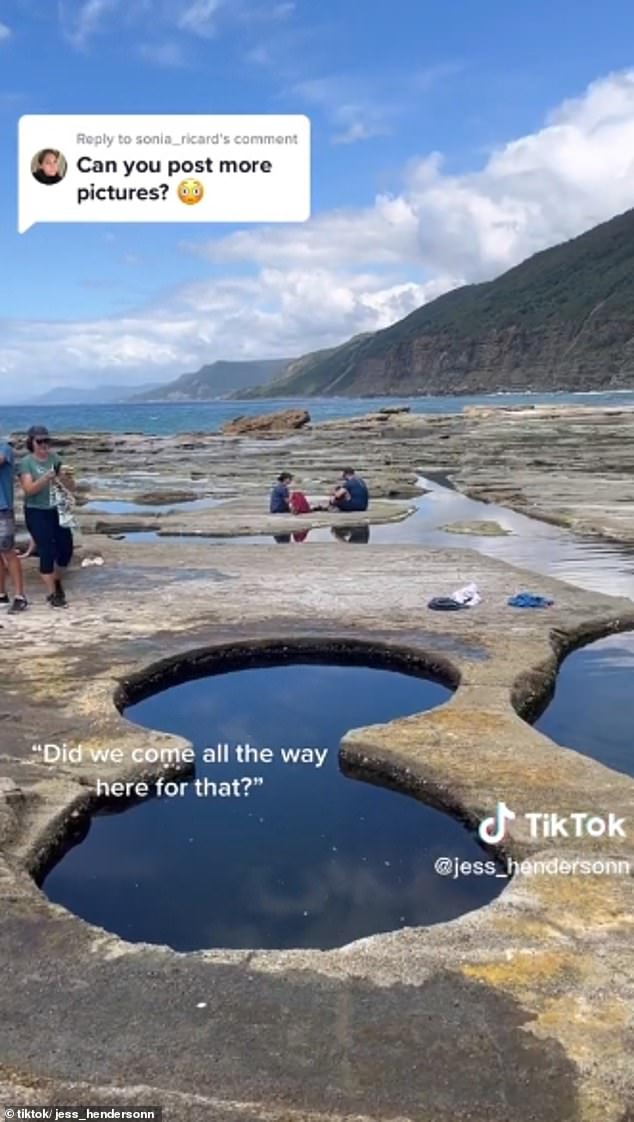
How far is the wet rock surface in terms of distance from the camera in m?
4.16

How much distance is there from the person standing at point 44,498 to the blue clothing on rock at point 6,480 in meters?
0.25

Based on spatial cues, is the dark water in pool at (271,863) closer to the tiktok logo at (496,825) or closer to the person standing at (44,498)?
the tiktok logo at (496,825)

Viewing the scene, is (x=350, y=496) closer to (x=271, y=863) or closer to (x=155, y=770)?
(x=155, y=770)

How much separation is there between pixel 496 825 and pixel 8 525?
8768 mm

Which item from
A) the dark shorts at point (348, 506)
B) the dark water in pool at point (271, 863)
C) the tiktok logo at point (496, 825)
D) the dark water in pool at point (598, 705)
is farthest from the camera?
the dark shorts at point (348, 506)

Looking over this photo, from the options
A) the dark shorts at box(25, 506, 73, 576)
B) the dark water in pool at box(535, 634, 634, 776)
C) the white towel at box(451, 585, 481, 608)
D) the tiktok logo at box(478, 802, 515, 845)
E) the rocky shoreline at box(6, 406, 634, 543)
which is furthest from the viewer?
the rocky shoreline at box(6, 406, 634, 543)

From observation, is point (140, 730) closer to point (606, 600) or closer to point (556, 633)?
point (556, 633)

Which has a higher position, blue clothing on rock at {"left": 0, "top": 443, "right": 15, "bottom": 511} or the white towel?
blue clothing on rock at {"left": 0, "top": 443, "right": 15, "bottom": 511}

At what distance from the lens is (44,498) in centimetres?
1400

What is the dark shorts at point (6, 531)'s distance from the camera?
13070 mm

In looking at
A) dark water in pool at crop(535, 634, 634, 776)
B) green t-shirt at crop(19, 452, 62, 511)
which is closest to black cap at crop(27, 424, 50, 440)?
green t-shirt at crop(19, 452, 62, 511)

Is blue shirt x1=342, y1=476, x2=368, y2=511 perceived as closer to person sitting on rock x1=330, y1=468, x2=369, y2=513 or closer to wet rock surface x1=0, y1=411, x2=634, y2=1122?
person sitting on rock x1=330, y1=468, x2=369, y2=513

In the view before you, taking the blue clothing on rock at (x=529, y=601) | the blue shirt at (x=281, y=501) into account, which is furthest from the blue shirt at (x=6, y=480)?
the blue shirt at (x=281, y=501)

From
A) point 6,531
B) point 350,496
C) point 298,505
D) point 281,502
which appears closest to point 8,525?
point 6,531
